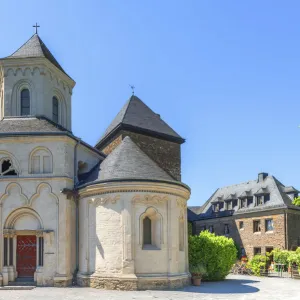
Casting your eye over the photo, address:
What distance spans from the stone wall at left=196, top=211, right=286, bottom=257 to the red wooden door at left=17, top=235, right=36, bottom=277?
28.5 metres

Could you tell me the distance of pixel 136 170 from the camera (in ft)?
75.7

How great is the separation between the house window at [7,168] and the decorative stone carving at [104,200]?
184 inches

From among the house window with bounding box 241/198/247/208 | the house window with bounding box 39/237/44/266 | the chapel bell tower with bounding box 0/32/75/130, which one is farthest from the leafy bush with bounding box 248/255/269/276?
the chapel bell tower with bounding box 0/32/75/130

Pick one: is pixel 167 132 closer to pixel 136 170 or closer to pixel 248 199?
pixel 136 170

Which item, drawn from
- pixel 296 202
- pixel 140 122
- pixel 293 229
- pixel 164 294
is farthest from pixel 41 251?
pixel 296 202

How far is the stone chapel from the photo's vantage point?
Result: 72.2 ft

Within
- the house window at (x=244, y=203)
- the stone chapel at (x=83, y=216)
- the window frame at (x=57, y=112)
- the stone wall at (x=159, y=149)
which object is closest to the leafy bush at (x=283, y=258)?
the stone wall at (x=159, y=149)

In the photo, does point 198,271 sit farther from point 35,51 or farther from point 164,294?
point 35,51

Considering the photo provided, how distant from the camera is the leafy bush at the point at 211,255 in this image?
27203 mm

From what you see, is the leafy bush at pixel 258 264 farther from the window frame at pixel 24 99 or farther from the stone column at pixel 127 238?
the window frame at pixel 24 99

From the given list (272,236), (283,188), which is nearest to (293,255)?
(272,236)

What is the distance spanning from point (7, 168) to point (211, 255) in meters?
13.2

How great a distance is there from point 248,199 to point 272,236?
20.4 feet

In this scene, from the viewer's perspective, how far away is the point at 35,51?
28.4 meters
